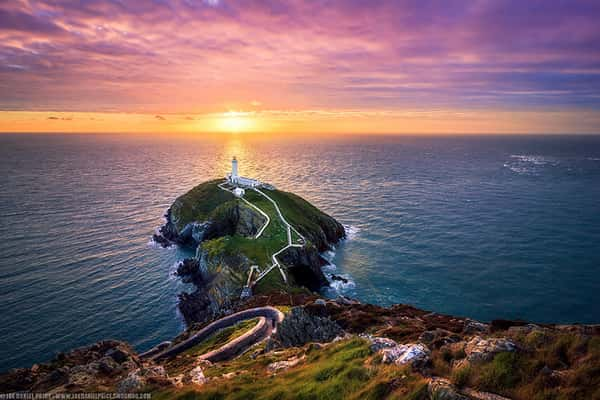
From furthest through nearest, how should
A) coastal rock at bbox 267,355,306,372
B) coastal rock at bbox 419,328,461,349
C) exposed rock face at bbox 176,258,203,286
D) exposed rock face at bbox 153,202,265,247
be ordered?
1. exposed rock face at bbox 153,202,265,247
2. exposed rock face at bbox 176,258,203,286
3. coastal rock at bbox 267,355,306,372
4. coastal rock at bbox 419,328,461,349

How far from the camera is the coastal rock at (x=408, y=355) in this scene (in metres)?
15.1

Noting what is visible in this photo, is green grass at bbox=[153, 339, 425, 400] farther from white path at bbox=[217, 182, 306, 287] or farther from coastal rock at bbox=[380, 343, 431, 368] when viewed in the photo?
white path at bbox=[217, 182, 306, 287]

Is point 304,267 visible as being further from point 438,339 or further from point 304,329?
point 438,339

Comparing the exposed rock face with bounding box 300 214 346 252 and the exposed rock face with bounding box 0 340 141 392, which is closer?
the exposed rock face with bounding box 0 340 141 392

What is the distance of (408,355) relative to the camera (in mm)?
15781

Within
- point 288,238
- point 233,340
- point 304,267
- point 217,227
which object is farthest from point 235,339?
point 217,227

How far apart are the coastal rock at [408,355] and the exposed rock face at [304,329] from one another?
430 inches

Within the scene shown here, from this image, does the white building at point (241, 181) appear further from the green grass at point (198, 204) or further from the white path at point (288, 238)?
the green grass at point (198, 204)

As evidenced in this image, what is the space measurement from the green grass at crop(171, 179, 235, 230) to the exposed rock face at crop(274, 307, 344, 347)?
63612 mm

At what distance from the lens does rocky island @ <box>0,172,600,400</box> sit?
12750 mm

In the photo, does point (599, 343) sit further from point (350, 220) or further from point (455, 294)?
point (350, 220)

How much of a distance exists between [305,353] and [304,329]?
6.95 m

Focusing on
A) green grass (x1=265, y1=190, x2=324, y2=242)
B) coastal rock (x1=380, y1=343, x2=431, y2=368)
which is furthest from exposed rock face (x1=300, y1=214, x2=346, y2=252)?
coastal rock (x1=380, y1=343, x2=431, y2=368)

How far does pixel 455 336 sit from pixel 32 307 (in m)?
62.6
